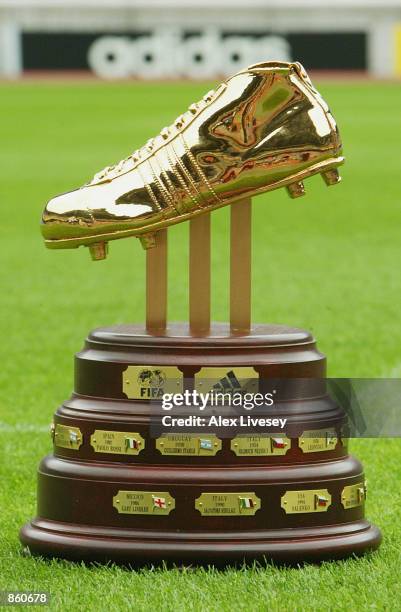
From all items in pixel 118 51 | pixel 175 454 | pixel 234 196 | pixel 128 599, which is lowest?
pixel 128 599

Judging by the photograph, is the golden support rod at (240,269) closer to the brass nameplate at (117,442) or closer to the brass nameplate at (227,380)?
the brass nameplate at (227,380)

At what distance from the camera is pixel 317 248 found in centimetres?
1104

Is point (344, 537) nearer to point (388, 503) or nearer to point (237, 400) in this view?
point (237, 400)

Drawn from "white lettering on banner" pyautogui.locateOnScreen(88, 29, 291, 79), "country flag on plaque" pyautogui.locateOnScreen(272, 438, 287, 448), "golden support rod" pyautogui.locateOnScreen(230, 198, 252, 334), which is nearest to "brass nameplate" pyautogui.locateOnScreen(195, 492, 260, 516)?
"country flag on plaque" pyautogui.locateOnScreen(272, 438, 287, 448)

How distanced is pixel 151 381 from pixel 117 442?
0.53ft

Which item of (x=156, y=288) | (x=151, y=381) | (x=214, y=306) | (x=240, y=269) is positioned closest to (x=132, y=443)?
(x=151, y=381)

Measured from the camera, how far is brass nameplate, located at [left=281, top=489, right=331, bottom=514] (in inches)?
133

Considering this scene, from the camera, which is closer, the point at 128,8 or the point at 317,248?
the point at 317,248

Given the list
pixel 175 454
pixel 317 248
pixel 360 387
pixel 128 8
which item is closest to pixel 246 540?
pixel 175 454

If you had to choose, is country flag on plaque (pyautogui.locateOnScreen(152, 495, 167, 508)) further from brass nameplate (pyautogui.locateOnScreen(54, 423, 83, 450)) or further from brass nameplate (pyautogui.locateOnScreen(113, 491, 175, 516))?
brass nameplate (pyautogui.locateOnScreen(54, 423, 83, 450))

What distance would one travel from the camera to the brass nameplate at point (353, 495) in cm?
348

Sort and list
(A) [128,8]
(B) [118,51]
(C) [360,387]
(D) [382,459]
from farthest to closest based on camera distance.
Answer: (A) [128,8] → (B) [118,51] → (D) [382,459] → (C) [360,387]

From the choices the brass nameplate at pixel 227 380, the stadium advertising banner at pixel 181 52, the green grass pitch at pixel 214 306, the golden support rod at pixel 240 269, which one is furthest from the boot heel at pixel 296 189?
the stadium advertising banner at pixel 181 52

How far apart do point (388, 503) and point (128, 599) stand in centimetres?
126
